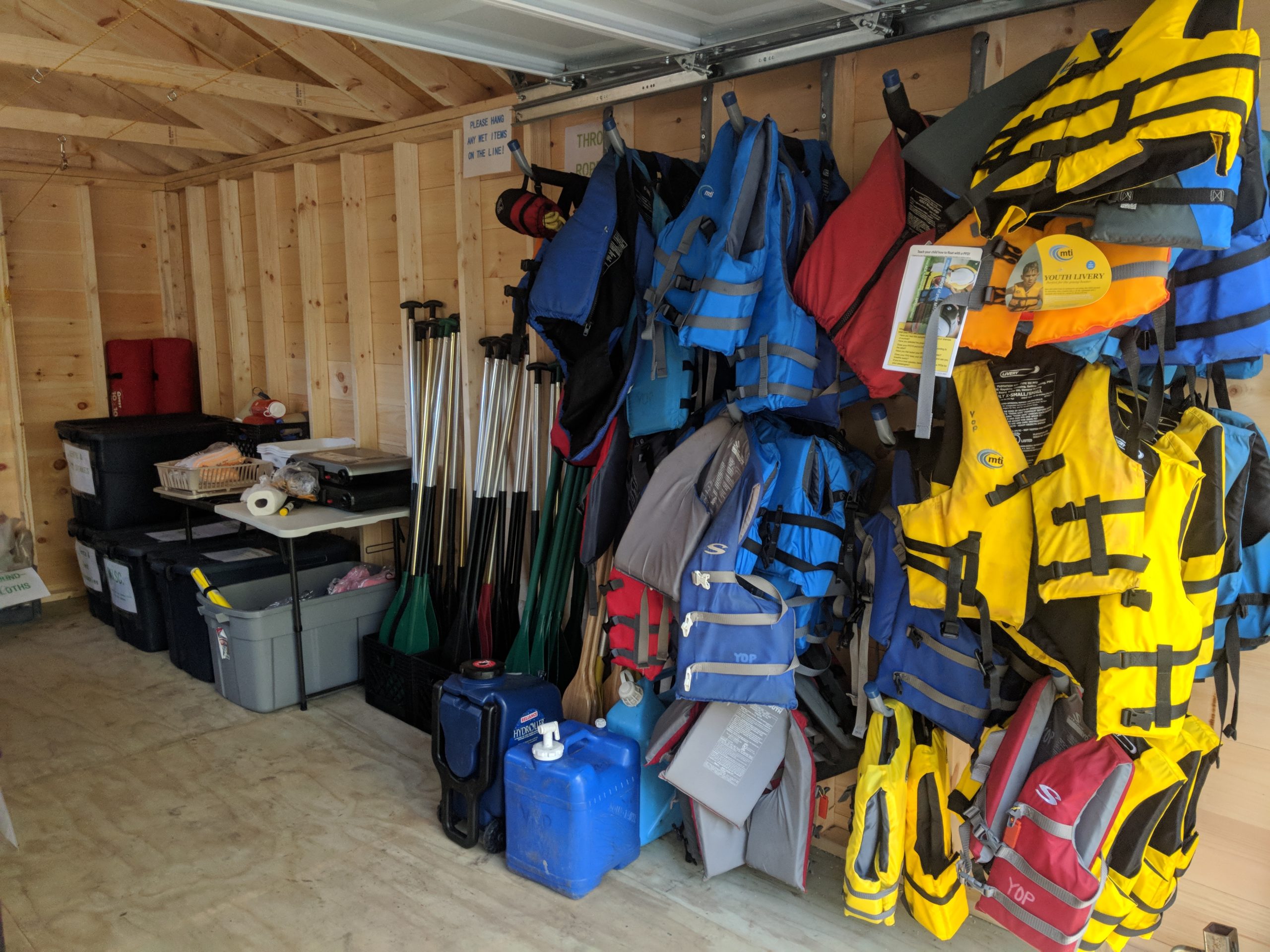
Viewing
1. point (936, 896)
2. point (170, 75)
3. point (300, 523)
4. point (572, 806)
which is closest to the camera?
point (936, 896)

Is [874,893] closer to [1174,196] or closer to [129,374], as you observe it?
[1174,196]

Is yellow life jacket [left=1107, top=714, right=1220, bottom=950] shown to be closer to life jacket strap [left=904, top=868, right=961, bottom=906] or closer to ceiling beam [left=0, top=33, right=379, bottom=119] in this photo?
life jacket strap [left=904, top=868, right=961, bottom=906]

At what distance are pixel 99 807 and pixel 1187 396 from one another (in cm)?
296

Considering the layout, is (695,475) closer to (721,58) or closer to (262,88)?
(721,58)

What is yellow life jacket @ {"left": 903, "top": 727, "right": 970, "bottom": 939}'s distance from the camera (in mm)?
2008

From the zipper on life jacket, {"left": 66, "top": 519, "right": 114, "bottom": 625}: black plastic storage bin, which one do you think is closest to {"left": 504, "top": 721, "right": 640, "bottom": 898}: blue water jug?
the zipper on life jacket

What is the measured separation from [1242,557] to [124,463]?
4.11 meters

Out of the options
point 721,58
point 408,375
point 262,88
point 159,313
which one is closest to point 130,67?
point 262,88

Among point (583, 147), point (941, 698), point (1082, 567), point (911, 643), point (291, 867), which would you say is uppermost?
point (583, 147)

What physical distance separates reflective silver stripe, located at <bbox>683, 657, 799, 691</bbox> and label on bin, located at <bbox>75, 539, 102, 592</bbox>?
3155 mm

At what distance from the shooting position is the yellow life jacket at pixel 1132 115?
53.7 inches

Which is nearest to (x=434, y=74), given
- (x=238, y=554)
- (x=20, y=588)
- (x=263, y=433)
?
(x=263, y=433)

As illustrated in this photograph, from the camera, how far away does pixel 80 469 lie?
13.5 ft

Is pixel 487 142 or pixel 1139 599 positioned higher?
pixel 487 142
